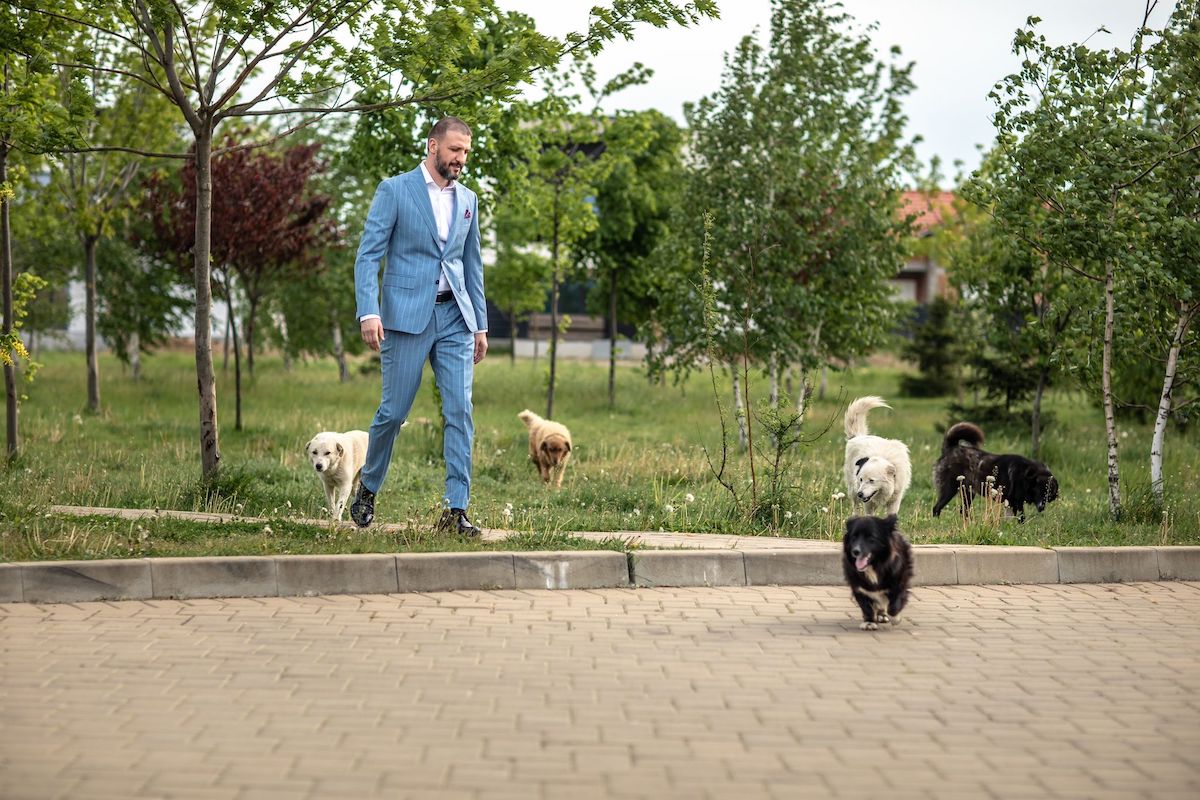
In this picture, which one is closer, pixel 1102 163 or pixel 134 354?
pixel 1102 163

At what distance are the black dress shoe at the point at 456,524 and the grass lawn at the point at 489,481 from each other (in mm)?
134

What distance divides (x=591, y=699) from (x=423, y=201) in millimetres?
4059

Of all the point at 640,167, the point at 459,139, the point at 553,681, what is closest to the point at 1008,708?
the point at 553,681

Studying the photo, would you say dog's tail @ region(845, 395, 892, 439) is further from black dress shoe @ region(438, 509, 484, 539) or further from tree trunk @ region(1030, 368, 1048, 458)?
tree trunk @ region(1030, 368, 1048, 458)

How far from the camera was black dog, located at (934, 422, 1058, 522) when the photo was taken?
1116cm

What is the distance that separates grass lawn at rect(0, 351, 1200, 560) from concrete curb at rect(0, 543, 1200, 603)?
0.29 m

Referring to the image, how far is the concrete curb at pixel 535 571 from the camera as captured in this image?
7.16 meters

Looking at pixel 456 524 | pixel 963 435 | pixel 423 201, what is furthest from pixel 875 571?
pixel 963 435

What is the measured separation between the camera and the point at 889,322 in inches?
888

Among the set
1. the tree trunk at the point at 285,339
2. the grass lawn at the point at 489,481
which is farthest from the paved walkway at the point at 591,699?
the tree trunk at the point at 285,339

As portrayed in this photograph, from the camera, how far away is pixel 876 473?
9.74 meters

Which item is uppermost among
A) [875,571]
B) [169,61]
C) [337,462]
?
[169,61]

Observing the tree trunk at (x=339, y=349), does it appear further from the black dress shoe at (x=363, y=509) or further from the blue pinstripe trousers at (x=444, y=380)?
the blue pinstripe trousers at (x=444, y=380)

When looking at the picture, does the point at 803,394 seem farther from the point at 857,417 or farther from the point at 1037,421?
the point at 1037,421
